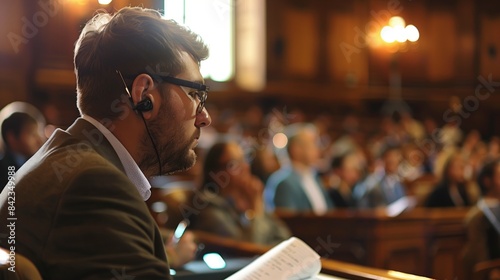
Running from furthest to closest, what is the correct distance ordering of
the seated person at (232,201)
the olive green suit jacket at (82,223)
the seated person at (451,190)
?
1. the seated person at (451,190)
2. the seated person at (232,201)
3. the olive green suit jacket at (82,223)

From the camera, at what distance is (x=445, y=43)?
13.2 meters

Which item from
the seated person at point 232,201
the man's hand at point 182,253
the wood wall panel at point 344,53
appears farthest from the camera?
the wood wall panel at point 344,53

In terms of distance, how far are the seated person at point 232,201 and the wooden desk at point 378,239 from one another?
774mm

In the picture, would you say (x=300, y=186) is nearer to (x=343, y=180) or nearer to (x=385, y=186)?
(x=343, y=180)

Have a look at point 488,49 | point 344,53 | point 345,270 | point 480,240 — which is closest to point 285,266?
point 345,270

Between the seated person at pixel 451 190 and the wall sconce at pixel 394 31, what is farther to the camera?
the wall sconce at pixel 394 31

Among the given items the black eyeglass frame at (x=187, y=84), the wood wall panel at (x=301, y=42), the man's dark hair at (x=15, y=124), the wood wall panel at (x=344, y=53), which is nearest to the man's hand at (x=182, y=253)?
the black eyeglass frame at (x=187, y=84)

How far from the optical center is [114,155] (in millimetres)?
1233

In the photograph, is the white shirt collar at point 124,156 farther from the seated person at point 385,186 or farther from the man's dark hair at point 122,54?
the seated person at point 385,186

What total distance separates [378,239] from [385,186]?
2163 millimetres

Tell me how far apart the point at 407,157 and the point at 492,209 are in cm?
448

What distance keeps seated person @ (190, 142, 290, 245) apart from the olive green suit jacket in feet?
7.17

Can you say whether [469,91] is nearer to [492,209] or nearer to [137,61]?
[492,209]

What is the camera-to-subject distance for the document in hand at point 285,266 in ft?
4.20
